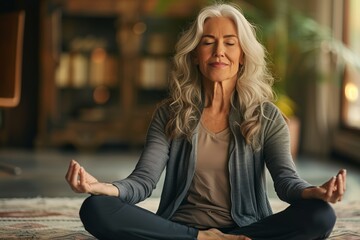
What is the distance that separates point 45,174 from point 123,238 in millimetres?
2637

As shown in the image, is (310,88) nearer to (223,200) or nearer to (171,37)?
(171,37)

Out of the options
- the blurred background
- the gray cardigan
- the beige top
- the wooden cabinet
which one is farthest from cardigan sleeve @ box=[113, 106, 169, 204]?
the wooden cabinet

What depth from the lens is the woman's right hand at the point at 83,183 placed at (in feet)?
6.58

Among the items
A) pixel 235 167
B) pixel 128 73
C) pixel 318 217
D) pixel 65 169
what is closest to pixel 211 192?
pixel 235 167

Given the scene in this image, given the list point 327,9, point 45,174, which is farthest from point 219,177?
point 327,9

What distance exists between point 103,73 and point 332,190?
475 centimetres

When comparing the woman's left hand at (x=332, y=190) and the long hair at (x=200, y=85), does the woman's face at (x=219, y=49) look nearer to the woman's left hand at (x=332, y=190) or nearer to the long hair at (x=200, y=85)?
the long hair at (x=200, y=85)

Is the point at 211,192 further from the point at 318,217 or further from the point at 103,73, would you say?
the point at 103,73

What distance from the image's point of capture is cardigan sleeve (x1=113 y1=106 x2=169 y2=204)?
2240 mm

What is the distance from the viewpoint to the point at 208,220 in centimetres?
232

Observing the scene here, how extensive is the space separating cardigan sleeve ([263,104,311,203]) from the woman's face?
0.18 m

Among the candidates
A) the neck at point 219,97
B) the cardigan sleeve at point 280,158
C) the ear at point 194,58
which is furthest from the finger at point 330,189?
the ear at point 194,58

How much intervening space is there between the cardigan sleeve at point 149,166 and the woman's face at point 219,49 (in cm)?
21

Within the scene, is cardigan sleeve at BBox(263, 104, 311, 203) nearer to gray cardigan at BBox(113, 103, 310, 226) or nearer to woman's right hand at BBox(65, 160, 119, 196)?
gray cardigan at BBox(113, 103, 310, 226)
